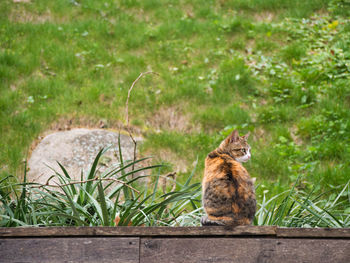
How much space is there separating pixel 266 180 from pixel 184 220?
202 centimetres

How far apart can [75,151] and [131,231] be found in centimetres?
327

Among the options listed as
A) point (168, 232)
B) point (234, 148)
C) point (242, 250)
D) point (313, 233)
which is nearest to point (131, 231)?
point (168, 232)

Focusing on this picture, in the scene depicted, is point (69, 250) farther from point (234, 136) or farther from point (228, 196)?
point (234, 136)

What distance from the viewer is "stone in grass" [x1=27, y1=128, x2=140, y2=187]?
5.07m

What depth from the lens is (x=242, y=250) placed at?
7.17ft

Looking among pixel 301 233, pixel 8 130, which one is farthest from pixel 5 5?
pixel 301 233

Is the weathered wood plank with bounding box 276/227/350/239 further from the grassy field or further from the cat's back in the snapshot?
the grassy field

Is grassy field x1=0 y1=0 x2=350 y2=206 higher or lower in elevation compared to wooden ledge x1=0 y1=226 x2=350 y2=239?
higher

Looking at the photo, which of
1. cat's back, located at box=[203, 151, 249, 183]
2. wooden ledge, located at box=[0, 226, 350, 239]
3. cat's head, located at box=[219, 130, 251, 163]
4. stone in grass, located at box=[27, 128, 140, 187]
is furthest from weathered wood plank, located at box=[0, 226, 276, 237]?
stone in grass, located at box=[27, 128, 140, 187]

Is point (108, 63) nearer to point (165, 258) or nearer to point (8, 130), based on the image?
point (8, 130)

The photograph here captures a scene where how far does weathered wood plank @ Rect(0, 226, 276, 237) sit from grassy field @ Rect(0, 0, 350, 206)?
244 centimetres

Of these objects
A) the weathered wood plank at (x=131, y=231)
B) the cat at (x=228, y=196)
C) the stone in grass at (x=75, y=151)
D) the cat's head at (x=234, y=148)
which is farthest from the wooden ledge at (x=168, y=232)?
the stone in grass at (x=75, y=151)

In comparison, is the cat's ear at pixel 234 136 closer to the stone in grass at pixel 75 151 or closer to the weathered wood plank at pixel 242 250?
the weathered wood plank at pixel 242 250

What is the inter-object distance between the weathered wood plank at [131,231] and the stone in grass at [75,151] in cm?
273
